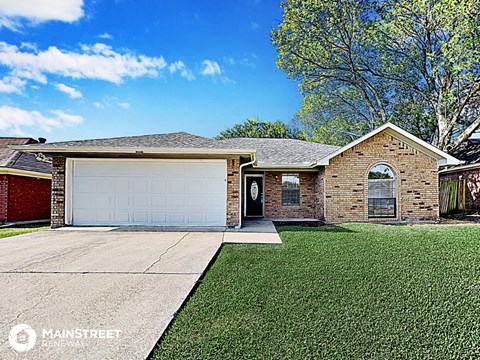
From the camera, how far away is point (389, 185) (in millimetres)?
12562

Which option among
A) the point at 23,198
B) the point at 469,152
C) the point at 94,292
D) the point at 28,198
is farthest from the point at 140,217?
the point at 469,152

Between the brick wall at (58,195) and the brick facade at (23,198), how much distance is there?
14.1ft

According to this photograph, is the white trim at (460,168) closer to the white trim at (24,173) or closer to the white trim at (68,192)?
the white trim at (68,192)

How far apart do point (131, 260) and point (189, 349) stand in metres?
3.40

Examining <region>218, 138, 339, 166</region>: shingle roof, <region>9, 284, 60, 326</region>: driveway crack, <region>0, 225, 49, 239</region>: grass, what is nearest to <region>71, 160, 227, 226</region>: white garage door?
<region>0, 225, 49, 239</region>: grass

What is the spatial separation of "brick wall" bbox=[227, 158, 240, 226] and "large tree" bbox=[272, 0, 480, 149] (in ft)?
40.0

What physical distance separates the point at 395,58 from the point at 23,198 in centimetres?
2245

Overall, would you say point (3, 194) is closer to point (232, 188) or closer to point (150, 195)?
point (150, 195)

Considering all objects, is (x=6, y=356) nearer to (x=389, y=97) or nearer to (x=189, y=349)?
(x=189, y=349)

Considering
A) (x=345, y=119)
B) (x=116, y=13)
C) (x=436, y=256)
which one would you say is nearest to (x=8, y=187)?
(x=116, y=13)

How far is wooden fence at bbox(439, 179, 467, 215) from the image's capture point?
1642cm

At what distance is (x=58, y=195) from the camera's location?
10.2 meters

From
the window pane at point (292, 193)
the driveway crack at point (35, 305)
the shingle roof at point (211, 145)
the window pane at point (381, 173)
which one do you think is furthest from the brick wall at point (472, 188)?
the driveway crack at point (35, 305)

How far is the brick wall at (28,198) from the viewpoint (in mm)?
13051
